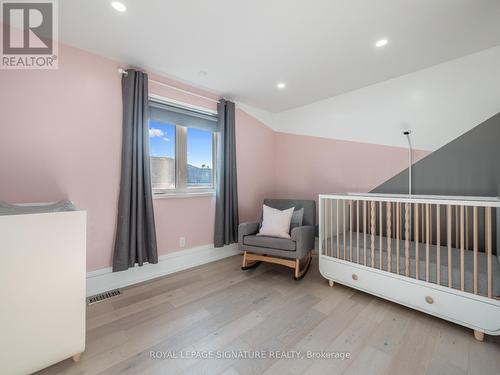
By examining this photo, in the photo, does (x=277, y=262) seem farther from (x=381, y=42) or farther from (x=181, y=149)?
(x=381, y=42)

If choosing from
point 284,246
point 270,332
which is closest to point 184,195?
point 284,246

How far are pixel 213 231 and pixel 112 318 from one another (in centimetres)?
145

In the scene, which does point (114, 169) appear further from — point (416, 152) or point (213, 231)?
point (416, 152)

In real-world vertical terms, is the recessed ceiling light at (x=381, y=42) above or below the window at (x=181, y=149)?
above

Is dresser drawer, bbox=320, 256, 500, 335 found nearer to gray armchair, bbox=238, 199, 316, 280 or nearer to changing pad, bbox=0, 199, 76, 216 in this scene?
gray armchair, bbox=238, 199, 316, 280

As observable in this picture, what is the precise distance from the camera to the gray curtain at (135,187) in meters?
2.13

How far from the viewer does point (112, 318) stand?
5.64ft

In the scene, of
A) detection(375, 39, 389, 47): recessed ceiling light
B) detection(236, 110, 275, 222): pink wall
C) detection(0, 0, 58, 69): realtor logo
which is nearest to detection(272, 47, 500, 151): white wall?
detection(375, 39, 389, 47): recessed ceiling light

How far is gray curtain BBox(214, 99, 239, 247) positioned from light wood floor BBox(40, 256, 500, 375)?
0.81m

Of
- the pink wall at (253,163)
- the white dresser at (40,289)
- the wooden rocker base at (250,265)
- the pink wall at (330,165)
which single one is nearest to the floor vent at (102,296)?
the white dresser at (40,289)

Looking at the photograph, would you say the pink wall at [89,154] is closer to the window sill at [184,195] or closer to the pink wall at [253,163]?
the window sill at [184,195]

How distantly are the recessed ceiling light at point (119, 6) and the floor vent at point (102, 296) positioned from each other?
7.79 feet

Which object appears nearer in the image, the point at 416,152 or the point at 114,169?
the point at 114,169

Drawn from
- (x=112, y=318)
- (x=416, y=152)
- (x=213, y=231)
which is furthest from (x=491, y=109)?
(x=112, y=318)
